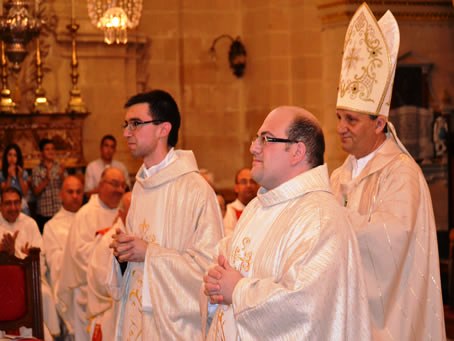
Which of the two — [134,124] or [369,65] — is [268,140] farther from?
[369,65]

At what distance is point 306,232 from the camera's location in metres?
3.85

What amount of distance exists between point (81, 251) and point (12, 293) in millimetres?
1703

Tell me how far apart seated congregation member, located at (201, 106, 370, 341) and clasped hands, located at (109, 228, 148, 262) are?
104 cm

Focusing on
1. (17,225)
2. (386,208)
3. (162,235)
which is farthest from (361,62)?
(17,225)

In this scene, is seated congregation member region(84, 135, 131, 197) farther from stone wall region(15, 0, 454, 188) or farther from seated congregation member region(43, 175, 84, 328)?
seated congregation member region(43, 175, 84, 328)

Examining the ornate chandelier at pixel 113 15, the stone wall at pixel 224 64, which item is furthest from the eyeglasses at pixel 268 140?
the stone wall at pixel 224 64

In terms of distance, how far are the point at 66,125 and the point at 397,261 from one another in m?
8.57

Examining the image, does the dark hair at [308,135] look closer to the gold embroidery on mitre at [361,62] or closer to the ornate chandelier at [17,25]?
the gold embroidery on mitre at [361,62]

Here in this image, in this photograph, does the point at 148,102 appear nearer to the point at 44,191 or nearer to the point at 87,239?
the point at 87,239

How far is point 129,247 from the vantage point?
5121mm

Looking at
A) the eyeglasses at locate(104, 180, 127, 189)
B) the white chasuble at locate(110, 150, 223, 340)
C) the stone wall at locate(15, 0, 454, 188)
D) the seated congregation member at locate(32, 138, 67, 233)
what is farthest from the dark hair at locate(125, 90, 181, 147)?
the stone wall at locate(15, 0, 454, 188)

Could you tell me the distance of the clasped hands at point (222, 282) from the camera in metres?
3.95

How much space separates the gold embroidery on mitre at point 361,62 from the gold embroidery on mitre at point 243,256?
152 centimetres

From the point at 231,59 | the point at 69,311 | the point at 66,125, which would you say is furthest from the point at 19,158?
the point at 231,59
